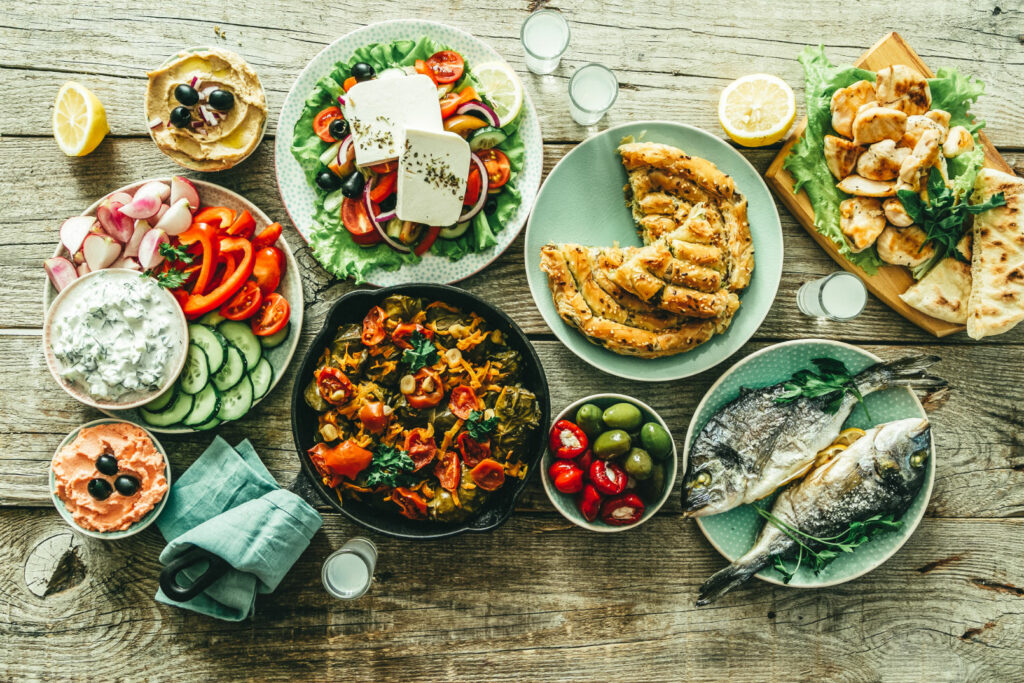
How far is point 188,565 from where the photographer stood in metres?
2.67

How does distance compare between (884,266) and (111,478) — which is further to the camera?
(884,266)

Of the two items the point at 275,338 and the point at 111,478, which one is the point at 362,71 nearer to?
the point at 275,338

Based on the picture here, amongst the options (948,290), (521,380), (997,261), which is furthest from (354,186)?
(997,261)

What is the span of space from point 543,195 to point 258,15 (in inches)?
72.4

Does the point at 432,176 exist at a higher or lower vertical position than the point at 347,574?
higher

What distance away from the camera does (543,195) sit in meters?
3.10

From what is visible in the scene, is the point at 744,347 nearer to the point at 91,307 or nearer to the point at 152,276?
the point at 152,276

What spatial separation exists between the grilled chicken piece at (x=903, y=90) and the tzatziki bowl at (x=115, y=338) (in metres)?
3.62

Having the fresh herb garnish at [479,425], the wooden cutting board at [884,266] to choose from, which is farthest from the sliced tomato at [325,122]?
the wooden cutting board at [884,266]

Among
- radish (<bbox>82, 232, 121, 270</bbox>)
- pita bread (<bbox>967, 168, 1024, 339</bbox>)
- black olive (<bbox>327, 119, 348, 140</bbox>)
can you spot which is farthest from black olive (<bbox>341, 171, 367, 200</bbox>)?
pita bread (<bbox>967, 168, 1024, 339</bbox>)

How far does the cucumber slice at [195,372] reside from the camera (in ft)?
9.66

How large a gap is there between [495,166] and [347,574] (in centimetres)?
215

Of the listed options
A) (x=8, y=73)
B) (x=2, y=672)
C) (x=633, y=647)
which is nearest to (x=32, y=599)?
(x=2, y=672)

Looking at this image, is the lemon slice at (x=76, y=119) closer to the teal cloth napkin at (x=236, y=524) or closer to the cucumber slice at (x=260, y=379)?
the cucumber slice at (x=260, y=379)
